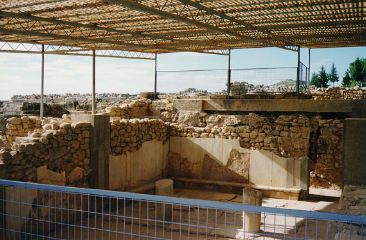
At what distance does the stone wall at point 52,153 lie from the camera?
323 inches

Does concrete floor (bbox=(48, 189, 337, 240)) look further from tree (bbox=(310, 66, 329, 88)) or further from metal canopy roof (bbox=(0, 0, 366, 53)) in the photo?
tree (bbox=(310, 66, 329, 88))

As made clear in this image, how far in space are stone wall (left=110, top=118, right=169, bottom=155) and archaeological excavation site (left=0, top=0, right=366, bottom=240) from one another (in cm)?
4

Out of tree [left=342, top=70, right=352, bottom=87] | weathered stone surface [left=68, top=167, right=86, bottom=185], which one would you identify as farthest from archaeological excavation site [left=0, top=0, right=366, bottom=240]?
tree [left=342, top=70, right=352, bottom=87]

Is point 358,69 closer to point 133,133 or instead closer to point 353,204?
point 133,133

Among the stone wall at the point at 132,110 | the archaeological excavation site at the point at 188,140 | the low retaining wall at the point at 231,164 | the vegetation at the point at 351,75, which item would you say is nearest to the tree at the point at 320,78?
the vegetation at the point at 351,75

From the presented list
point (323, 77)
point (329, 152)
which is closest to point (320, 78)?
point (323, 77)

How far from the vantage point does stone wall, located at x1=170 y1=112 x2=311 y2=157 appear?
42.3 feet

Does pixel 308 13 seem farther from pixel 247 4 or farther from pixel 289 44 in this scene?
pixel 289 44

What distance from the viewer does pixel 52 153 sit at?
30.5 ft

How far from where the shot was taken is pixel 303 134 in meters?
12.9

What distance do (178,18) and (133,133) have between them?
4890 mm

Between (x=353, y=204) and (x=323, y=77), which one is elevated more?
(x=323, y=77)

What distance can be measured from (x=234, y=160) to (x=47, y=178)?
21.7ft

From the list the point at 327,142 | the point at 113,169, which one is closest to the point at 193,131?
the point at 113,169
